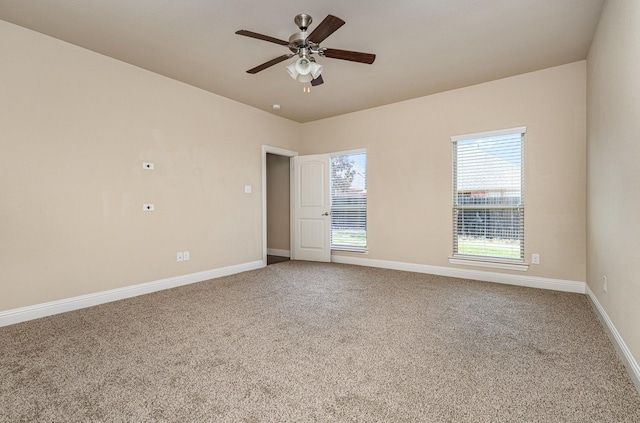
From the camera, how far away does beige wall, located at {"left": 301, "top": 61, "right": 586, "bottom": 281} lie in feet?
12.3

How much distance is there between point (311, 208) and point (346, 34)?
3.45m

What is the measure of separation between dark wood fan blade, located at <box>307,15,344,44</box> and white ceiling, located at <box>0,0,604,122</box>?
313mm

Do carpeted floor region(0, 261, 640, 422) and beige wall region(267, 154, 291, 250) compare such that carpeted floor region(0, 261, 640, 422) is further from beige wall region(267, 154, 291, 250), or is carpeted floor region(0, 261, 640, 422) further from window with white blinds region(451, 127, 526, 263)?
beige wall region(267, 154, 291, 250)

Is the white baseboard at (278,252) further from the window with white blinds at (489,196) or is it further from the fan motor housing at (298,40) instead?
the fan motor housing at (298,40)

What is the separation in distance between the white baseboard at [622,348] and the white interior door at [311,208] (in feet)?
12.8

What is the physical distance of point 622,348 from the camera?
207 centimetres

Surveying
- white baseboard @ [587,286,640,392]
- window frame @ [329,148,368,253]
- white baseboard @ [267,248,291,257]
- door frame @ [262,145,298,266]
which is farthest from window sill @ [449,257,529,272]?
white baseboard @ [267,248,291,257]

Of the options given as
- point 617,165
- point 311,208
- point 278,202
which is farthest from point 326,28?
point 278,202

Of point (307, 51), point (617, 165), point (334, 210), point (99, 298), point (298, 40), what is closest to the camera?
point (617, 165)

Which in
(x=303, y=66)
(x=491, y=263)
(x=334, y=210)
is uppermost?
(x=303, y=66)

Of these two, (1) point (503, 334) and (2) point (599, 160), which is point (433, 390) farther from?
(2) point (599, 160)

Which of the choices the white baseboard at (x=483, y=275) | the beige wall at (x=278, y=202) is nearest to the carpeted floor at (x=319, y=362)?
the white baseboard at (x=483, y=275)

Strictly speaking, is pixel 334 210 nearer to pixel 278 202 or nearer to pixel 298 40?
pixel 278 202

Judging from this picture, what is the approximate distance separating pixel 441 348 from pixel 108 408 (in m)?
2.10
